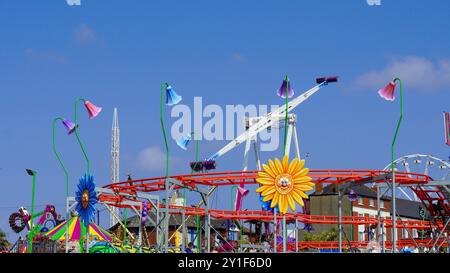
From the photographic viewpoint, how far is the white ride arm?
69375 millimetres

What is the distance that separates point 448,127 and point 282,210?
→ 1411 cm

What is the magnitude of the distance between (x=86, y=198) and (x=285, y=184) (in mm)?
8895

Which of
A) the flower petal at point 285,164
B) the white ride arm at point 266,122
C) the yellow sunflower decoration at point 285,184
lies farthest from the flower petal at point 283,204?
the white ride arm at point 266,122

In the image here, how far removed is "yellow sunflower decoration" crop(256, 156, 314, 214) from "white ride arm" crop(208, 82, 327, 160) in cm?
3754

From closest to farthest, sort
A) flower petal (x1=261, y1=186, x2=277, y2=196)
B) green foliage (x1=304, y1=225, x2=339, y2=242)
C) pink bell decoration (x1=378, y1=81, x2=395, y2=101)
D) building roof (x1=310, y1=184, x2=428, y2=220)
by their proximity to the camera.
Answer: flower petal (x1=261, y1=186, x2=277, y2=196) → pink bell decoration (x1=378, y1=81, x2=395, y2=101) → green foliage (x1=304, y1=225, x2=339, y2=242) → building roof (x1=310, y1=184, x2=428, y2=220)

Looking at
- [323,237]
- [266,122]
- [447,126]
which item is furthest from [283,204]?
[323,237]

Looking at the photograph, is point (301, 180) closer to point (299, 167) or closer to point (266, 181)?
point (299, 167)

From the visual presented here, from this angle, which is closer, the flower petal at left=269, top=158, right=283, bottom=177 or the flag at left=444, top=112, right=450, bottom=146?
the flower petal at left=269, top=158, right=283, bottom=177

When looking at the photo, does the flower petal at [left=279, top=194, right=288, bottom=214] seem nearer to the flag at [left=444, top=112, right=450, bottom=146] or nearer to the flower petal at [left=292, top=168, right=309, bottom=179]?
the flower petal at [left=292, top=168, right=309, bottom=179]

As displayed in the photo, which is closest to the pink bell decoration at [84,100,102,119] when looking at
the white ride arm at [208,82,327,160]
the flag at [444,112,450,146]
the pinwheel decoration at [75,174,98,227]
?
the pinwheel decoration at [75,174,98,227]

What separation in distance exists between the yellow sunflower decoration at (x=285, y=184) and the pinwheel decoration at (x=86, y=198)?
25.0 feet

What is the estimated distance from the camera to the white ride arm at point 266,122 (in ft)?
228
